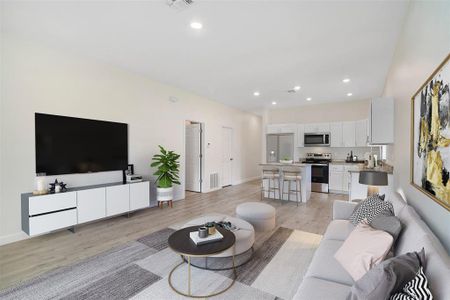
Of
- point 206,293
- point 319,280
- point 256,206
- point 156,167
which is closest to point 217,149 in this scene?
point 156,167

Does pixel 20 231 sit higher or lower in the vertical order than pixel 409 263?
lower

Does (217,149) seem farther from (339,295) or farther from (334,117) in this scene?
(339,295)

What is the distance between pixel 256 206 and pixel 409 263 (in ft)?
7.72

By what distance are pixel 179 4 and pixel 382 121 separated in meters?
3.17

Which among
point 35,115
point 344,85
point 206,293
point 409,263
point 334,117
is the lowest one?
point 206,293

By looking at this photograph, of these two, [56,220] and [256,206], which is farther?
[256,206]

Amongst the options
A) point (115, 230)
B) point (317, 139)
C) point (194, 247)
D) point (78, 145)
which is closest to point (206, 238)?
point (194, 247)

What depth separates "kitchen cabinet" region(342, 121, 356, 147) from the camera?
20.4 feet

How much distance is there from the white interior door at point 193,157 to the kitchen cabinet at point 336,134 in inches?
163

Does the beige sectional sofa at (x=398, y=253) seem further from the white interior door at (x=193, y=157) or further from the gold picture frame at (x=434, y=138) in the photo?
the white interior door at (x=193, y=157)

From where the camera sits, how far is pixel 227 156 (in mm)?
7336

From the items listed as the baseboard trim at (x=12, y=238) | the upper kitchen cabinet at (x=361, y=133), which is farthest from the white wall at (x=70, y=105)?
the upper kitchen cabinet at (x=361, y=133)

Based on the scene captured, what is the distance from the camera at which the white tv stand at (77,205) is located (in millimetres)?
2830

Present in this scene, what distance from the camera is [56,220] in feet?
9.79
